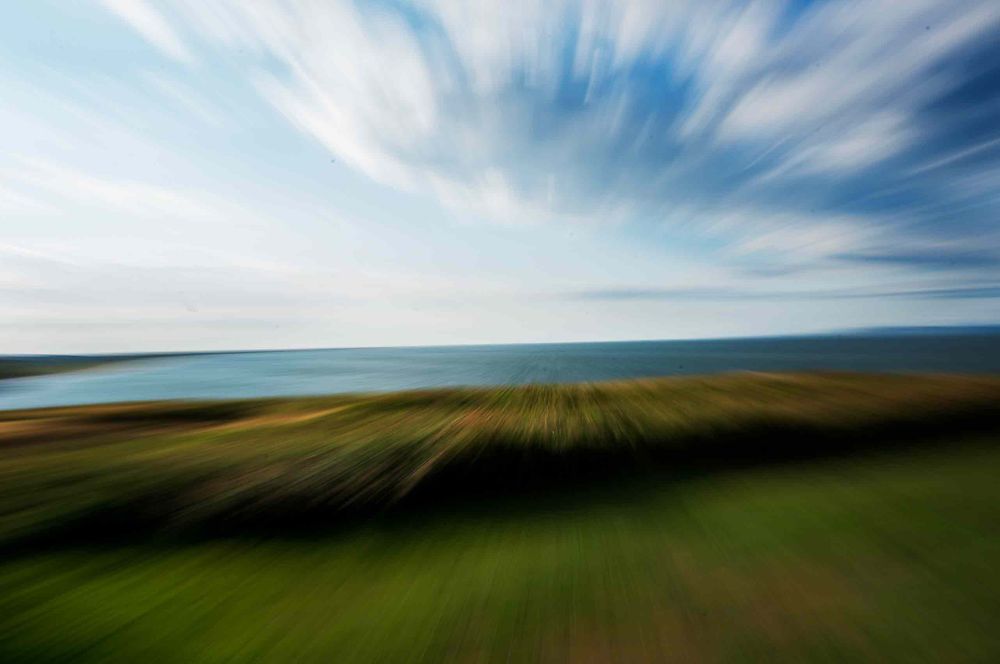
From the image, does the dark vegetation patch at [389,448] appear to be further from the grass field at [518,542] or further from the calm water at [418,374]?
the calm water at [418,374]

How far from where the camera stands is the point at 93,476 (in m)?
7.50

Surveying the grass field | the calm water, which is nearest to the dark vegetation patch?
the grass field

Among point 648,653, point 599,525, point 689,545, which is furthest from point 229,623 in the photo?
point 689,545

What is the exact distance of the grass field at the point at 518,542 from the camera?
3.35m

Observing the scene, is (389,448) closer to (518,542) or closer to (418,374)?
(518,542)

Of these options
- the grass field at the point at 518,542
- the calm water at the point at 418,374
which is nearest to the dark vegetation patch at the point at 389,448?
the grass field at the point at 518,542

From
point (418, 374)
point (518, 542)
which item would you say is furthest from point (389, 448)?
point (418, 374)

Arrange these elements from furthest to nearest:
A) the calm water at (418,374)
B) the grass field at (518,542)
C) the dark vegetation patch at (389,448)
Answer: the calm water at (418,374) < the dark vegetation patch at (389,448) < the grass field at (518,542)

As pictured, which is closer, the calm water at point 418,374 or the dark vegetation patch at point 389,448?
the dark vegetation patch at point 389,448

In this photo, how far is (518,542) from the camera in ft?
17.0

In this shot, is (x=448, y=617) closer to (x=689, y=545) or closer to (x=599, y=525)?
(x=599, y=525)

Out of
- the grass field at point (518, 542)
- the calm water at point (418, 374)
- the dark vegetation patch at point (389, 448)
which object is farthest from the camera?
the calm water at point (418, 374)

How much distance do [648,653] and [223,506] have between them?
619cm

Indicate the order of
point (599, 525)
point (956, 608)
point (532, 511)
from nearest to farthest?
point (956, 608) < point (599, 525) < point (532, 511)
